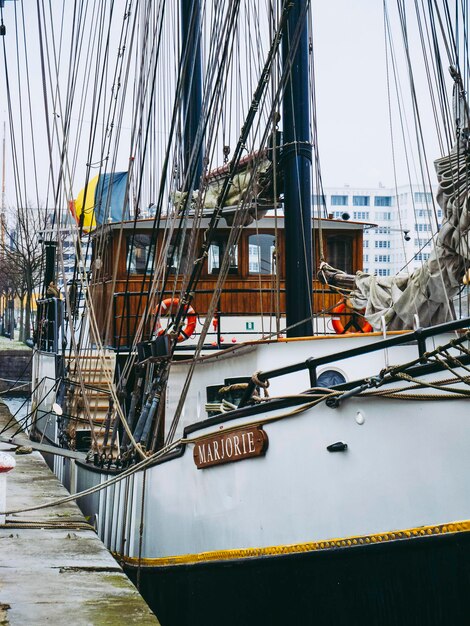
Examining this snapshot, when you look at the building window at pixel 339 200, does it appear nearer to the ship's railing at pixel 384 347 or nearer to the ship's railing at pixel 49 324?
the ship's railing at pixel 49 324

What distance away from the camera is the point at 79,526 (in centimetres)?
968

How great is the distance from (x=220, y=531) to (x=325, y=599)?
1.26 metres

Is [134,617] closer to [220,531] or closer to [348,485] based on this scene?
[220,531]

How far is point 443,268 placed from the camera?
764cm

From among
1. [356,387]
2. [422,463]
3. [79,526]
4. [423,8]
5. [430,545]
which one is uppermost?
[423,8]

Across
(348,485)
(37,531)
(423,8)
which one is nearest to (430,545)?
(348,485)

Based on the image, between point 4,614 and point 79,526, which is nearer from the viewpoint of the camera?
point 4,614

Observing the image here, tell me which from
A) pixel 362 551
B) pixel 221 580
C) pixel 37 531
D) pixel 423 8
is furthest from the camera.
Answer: pixel 423 8

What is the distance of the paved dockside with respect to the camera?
650 centimetres

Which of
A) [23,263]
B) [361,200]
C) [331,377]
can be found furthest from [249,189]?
[361,200]

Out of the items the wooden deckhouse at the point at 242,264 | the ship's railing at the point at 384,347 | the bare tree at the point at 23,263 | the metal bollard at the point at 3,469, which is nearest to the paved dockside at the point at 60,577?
the metal bollard at the point at 3,469

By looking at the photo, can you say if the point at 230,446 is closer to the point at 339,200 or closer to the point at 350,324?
the point at 350,324

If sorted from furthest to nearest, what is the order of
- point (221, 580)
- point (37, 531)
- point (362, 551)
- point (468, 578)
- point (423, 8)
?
point (423, 8) → point (37, 531) → point (221, 580) → point (362, 551) → point (468, 578)

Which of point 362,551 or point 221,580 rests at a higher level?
point 362,551
